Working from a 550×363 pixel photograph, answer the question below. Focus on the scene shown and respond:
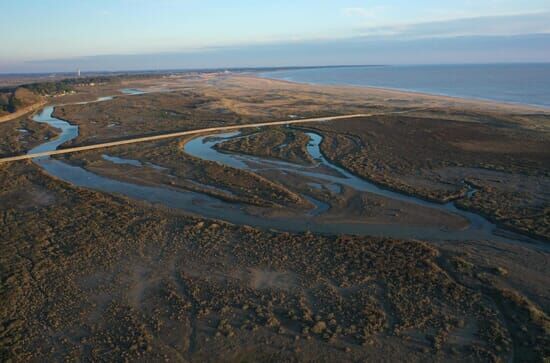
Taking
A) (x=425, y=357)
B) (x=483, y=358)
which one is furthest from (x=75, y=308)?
(x=483, y=358)

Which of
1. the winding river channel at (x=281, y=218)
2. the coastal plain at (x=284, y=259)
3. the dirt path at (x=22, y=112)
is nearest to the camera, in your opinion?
the coastal plain at (x=284, y=259)

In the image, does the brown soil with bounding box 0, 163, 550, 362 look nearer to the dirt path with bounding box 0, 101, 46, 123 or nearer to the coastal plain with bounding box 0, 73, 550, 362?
the coastal plain with bounding box 0, 73, 550, 362

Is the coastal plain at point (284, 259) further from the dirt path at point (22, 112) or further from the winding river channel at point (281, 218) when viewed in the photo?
the dirt path at point (22, 112)

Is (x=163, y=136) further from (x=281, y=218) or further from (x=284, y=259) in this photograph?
(x=284, y=259)

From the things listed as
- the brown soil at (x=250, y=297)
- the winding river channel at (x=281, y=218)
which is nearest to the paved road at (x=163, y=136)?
the winding river channel at (x=281, y=218)

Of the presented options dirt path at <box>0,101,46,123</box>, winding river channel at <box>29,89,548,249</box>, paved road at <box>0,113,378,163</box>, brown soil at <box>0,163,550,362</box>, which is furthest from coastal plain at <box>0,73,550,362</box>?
dirt path at <box>0,101,46,123</box>

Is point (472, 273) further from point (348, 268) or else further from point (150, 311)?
point (150, 311)
